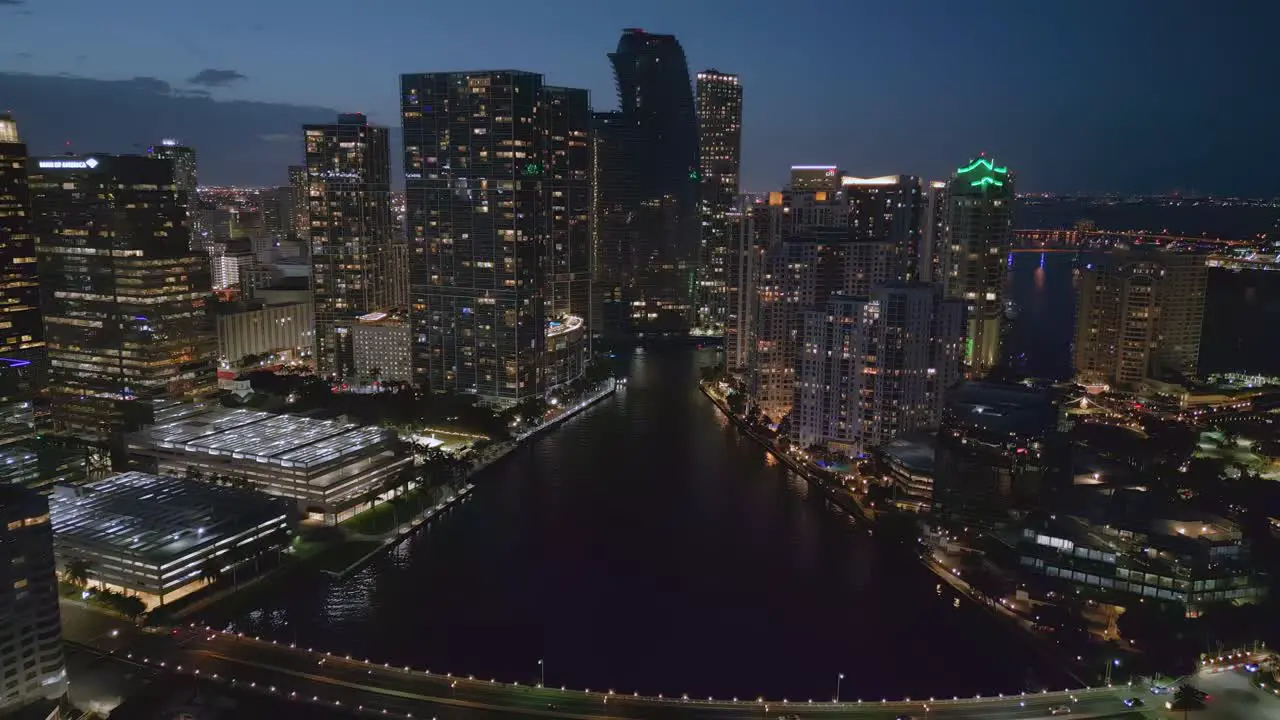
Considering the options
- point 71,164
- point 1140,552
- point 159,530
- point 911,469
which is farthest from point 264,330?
point 1140,552

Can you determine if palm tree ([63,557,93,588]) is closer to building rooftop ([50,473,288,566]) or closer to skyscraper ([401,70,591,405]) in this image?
building rooftop ([50,473,288,566])

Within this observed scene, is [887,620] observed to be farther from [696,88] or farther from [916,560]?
[696,88]

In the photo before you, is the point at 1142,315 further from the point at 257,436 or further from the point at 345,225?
the point at 345,225

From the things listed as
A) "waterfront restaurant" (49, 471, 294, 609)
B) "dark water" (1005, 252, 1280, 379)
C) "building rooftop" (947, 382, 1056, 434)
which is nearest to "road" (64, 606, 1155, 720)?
"waterfront restaurant" (49, 471, 294, 609)

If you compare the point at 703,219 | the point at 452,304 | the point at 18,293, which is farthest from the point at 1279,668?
the point at 703,219

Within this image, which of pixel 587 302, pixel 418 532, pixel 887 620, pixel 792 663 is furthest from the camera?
pixel 587 302

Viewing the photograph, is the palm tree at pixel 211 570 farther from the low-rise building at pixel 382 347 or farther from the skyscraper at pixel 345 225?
the skyscraper at pixel 345 225
